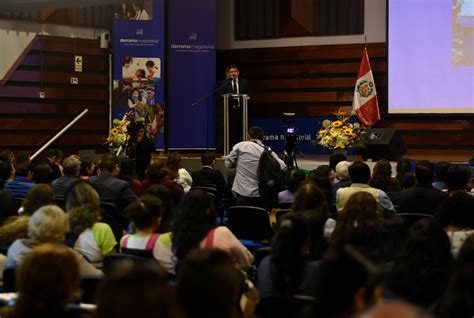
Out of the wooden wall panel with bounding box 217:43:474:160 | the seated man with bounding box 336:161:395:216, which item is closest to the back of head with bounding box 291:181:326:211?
the seated man with bounding box 336:161:395:216

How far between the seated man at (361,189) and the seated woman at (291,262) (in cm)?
184

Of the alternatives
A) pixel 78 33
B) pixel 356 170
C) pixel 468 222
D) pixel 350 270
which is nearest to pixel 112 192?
pixel 356 170

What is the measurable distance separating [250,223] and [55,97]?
822cm

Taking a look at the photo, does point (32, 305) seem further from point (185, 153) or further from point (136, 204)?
point (185, 153)

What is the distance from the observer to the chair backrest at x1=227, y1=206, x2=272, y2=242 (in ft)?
19.8

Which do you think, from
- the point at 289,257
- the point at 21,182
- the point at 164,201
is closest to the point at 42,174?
the point at 21,182

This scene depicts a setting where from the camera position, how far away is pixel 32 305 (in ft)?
7.48

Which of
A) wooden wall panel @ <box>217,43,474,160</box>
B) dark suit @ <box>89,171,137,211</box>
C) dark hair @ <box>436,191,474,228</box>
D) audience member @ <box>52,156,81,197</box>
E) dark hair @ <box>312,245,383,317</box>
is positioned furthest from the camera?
wooden wall panel @ <box>217,43,474,160</box>

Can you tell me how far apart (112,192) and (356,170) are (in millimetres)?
2012

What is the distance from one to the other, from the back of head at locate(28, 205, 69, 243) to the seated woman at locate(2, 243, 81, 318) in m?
1.47

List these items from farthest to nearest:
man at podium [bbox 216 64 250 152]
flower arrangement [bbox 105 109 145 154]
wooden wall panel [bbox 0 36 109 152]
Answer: wooden wall panel [bbox 0 36 109 152] → man at podium [bbox 216 64 250 152] → flower arrangement [bbox 105 109 145 154]

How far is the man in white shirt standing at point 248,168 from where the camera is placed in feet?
26.0

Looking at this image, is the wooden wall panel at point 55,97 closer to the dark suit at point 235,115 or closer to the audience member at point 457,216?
the dark suit at point 235,115

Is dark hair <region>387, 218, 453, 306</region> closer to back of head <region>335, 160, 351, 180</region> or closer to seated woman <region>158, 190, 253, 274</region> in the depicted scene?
seated woman <region>158, 190, 253, 274</region>
